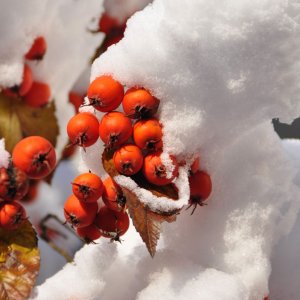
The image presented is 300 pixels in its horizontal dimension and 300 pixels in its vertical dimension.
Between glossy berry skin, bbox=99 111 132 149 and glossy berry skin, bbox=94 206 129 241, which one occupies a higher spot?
glossy berry skin, bbox=99 111 132 149

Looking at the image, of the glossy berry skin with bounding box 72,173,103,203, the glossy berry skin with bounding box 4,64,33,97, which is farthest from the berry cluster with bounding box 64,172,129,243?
the glossy berry skin with bounding box 4,64,33,97

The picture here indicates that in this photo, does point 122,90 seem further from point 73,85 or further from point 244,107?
point 73,85

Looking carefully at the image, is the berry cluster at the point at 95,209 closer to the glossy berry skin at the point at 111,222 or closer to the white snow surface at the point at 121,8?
the glossy berry skin at the point at 111,222

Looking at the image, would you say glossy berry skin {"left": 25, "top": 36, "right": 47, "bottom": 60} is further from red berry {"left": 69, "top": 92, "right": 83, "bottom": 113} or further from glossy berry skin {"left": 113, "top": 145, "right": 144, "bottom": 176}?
glossy berry skin {"left": 113, "top": 145, "right": 144, "bottom": 176}

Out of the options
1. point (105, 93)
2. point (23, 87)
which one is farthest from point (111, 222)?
point (23, 87)

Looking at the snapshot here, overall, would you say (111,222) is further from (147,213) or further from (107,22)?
(107,22)

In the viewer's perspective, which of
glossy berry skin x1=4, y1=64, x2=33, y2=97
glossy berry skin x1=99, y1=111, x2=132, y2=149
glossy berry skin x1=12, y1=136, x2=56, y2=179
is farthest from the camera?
glossy berry skin x1=4, y1=64, x2=33, y2=97

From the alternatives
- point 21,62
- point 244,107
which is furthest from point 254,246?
point 21,62

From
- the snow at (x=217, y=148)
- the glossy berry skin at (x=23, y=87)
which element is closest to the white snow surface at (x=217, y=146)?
the snow at (x=217, y=148)
